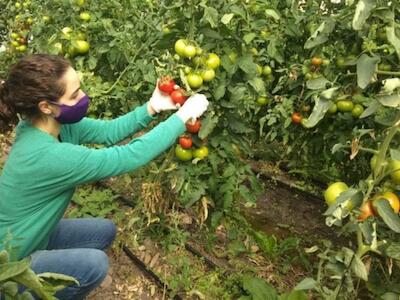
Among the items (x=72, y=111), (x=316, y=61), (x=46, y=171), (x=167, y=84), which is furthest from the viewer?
(x=316, y=61)

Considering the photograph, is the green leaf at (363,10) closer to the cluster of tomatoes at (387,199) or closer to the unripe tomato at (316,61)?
the cluster of tomatoes at (387,199)

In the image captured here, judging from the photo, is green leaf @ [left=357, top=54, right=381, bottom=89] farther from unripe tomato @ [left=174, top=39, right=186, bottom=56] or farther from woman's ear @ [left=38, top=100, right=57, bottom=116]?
woman's ear @ [left=38, top=100, right=57, bottom=116]

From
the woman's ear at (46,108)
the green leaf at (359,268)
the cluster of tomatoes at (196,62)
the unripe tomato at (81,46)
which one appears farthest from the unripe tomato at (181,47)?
the unripe tomato at (81,46)

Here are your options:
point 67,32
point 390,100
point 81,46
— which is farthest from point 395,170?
point 67,32

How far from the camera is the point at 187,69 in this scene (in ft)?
6.26

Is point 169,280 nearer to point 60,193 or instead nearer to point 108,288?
point 108,288

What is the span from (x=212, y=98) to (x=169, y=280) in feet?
3.58

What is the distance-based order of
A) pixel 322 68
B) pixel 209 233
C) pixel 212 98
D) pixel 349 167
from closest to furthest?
1. pixel 212 98
2. pixel 322 68
3. pixel 349 167
4. pixel 209 233

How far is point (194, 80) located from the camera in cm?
189

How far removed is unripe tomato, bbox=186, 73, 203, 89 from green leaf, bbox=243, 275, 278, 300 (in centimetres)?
108

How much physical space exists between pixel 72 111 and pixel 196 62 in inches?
21.3

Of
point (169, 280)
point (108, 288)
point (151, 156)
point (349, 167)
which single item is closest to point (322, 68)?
point (349, 167)

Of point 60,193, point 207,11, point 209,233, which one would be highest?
point 207,11

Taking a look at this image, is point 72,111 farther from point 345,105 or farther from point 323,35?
point 345,105
